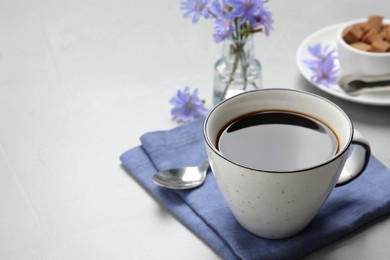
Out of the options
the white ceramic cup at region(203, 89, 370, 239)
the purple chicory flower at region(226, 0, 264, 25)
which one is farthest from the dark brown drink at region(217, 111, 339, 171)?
the purple chicory flower at region(226, 0, 264, 25)

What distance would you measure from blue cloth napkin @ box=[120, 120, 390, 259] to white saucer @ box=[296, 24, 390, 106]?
130 millimetres

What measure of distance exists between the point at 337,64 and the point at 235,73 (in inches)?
7.2

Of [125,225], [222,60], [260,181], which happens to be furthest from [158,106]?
[260,181]

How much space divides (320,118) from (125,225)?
0.25 m

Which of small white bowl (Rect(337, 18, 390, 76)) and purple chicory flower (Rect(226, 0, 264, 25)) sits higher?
purple chicory flower (Rect(226, 0, 264, 25))

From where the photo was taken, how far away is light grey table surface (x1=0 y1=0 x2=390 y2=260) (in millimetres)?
762

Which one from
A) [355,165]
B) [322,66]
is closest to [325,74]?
[322,66]

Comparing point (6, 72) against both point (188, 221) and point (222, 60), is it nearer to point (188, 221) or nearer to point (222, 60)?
point (222, 60)

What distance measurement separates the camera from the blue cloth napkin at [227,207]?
72 cm

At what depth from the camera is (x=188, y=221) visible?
2.51ft

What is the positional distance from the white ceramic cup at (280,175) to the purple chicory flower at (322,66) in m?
0.23

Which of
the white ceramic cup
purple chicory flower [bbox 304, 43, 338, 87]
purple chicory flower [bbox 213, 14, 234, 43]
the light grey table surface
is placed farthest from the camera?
purple chicory flower [bbox 304, 43, 338, 87]

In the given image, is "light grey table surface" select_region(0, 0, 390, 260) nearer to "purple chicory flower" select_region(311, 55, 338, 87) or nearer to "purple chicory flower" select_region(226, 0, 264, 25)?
"purple chicory flower" select_region(311, 55, 338, 87)

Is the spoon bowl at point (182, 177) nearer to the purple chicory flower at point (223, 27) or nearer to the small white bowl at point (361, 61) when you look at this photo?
the purple chicory flower at point (223, 27)
